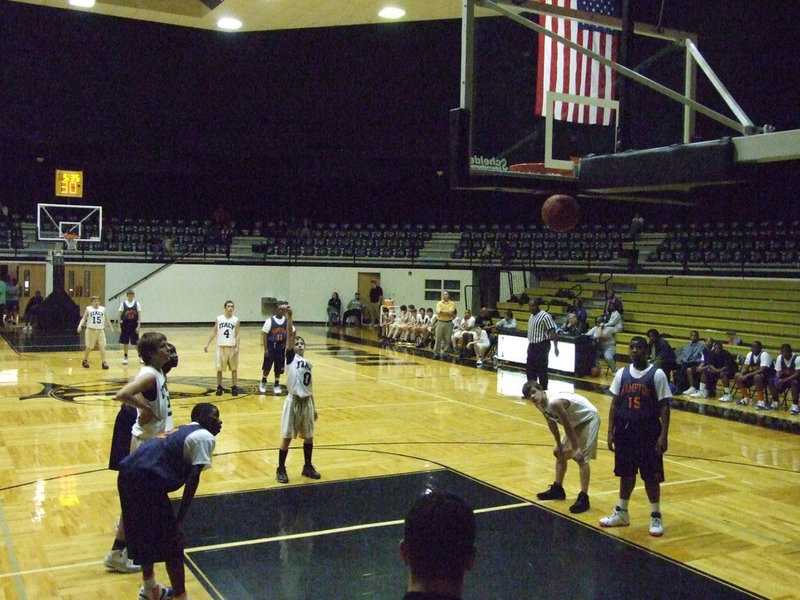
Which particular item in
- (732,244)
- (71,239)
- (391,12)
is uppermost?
(391,12)

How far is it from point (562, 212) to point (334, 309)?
2328 cm

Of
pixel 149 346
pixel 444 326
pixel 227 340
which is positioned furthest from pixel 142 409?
pixel 444 326

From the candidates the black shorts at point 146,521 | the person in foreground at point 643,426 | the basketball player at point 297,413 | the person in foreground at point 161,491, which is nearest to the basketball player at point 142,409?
the person in foreground at point 161,491

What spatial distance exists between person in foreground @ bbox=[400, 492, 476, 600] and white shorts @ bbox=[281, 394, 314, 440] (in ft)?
19.0

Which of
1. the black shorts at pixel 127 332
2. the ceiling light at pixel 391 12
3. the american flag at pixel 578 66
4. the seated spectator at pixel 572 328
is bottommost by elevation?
the black shorts at pixel 127 332

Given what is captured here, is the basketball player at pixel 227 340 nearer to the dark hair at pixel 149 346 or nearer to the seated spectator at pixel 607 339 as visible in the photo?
the dark hair at pixel 149 346

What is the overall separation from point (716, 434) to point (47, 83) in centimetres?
2147

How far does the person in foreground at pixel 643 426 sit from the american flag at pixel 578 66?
7.54ft

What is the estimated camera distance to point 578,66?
459cm

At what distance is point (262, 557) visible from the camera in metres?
5.70

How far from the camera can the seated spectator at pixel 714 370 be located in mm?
13562

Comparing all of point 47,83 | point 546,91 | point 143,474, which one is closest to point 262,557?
point 143,474

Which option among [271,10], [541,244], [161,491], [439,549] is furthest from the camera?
[541,244]

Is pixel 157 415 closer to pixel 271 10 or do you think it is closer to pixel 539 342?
pixel 539 342
